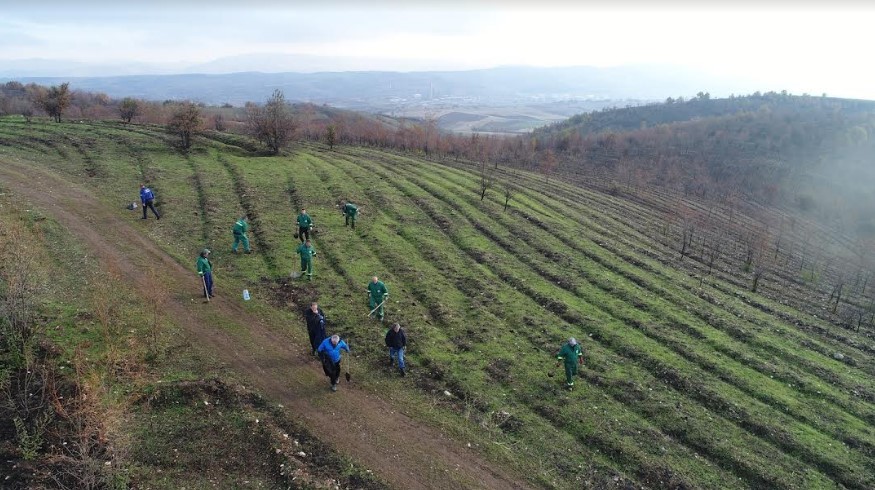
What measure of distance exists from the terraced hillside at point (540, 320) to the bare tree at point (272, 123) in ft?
17.3

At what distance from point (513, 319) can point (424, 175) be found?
28.9 metres

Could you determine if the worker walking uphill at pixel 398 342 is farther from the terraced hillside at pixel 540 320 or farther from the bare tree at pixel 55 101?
the bare tree at pixel 55 101

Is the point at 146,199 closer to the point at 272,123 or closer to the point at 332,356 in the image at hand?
the point at 332,356

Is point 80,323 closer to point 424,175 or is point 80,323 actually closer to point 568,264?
point 568,264

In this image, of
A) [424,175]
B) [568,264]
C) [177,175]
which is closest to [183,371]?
[568,264]

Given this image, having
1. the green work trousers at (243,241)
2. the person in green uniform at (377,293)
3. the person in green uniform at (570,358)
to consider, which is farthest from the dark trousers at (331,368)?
the green work trousers at (243,241)

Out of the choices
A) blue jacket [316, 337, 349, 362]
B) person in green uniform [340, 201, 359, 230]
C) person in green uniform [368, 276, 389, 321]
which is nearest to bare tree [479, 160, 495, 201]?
person in green uniform [340, 201, 359, 230]

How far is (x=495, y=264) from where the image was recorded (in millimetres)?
29797

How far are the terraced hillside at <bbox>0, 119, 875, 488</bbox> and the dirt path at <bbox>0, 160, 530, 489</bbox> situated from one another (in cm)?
61

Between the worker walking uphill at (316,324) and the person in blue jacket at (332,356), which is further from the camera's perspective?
the worker walking uphill at (316,324)

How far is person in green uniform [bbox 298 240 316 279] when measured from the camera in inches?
947

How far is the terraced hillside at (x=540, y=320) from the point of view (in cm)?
1581

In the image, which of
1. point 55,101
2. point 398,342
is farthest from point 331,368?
point 55,101

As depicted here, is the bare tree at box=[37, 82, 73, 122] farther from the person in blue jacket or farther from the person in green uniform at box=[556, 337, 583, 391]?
the person in green uniform at box=[556, 337, 583, 391]
